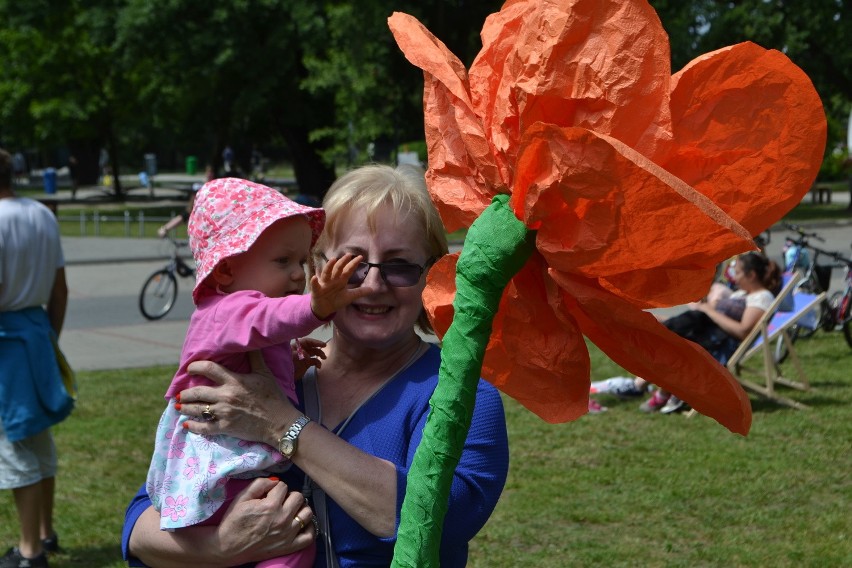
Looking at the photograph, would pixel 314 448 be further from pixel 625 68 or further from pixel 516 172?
pixel 625 68

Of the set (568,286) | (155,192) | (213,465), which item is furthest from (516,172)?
(155,192)

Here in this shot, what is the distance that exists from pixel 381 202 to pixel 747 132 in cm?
106

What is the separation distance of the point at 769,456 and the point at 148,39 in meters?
25.1

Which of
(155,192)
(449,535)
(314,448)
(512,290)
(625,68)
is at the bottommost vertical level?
(155,192)

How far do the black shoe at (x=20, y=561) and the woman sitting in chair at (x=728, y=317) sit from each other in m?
4.73

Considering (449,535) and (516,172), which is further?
(449,535)

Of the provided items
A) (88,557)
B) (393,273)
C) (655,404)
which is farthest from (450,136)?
(655,404)

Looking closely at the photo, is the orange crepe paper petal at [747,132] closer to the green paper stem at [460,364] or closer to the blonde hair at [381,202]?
the green paper stem at [460,364]

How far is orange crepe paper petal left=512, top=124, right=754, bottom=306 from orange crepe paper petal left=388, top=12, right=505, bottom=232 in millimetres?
119

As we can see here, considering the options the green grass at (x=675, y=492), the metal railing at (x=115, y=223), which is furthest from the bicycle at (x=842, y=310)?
the metal railing at (x=115, y=223)

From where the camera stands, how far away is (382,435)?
226 centimetres

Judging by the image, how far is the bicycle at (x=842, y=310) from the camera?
36.8 feet

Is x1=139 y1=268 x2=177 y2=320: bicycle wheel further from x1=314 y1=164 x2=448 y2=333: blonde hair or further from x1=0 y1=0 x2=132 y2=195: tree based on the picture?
x1=0 y1=0 x2=132 y2=195: tree

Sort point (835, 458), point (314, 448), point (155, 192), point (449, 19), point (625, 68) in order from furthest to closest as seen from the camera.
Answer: point (155, 192) → point (449, 19) → point (835, 458) → point (314, 448) → point (625, 68)
